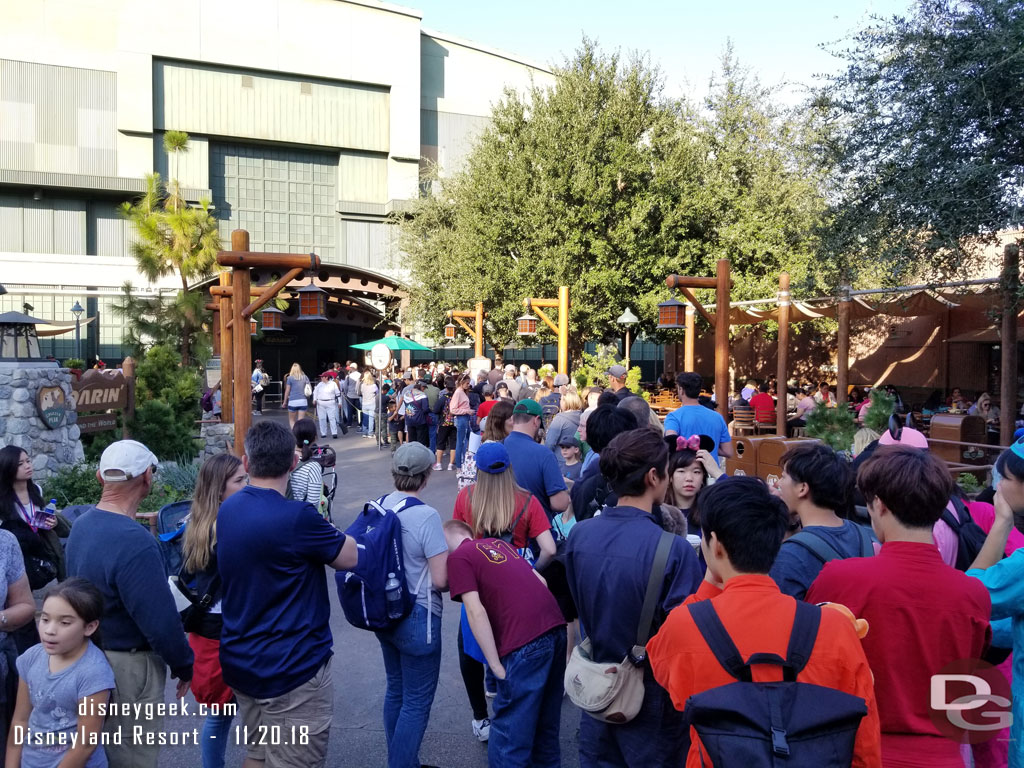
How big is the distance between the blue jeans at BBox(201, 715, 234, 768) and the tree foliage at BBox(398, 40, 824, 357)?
17.6 m

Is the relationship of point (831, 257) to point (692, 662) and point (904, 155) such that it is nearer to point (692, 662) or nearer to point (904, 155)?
point (904, 155)

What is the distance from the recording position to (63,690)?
269 cm

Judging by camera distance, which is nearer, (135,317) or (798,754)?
(798,754)

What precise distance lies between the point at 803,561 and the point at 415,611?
171 cm

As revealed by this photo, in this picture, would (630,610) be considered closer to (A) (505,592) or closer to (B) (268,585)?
(A) (505,592)

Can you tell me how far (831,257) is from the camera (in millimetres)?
10641

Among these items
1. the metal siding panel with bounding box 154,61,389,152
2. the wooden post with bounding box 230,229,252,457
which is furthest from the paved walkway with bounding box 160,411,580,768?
the metal siding panel with bounding box 154,61,389,152

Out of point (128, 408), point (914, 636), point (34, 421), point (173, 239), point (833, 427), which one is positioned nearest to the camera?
point (914, 636)

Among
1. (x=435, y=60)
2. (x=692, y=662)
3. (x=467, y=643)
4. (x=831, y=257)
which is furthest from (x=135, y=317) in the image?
(x=435, y=60)

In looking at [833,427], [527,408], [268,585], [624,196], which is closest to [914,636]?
[268,585]

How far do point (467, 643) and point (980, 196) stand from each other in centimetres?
804

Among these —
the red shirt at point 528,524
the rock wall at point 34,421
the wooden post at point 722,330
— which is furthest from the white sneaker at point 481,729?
the rock wall at point 34,421

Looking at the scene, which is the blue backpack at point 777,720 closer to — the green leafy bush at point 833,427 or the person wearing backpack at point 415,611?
the person wearing backpack at point 415,611

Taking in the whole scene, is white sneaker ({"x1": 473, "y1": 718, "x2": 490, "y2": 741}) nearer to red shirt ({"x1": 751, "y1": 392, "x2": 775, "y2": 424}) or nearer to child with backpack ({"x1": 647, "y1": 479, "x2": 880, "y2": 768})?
child with backpack ({"x1": 647, "y1": 479, "x2": 880, "y2": 768})
